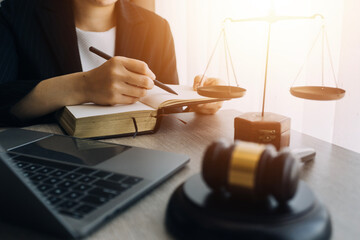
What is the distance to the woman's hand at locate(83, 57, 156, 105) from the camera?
771mm

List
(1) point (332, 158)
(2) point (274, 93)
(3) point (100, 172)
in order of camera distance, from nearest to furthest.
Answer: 1. (3) point (100, 172)
2. (1) point (332, 158)
3. (2) point (274, 93)

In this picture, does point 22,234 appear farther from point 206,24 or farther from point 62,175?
point 206,24

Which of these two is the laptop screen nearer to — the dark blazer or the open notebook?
the open notebook

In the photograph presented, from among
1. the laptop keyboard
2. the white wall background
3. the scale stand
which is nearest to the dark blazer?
the white wall background

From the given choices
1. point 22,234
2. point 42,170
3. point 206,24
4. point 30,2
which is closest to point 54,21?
point 30,2

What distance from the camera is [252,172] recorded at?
0.95ft

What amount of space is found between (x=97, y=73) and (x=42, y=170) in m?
0.41

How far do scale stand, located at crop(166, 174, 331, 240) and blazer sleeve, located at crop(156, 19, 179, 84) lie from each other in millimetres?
1101

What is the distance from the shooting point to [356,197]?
1.32ft

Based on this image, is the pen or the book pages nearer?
the book pages

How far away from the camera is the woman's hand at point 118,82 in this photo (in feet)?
2.53

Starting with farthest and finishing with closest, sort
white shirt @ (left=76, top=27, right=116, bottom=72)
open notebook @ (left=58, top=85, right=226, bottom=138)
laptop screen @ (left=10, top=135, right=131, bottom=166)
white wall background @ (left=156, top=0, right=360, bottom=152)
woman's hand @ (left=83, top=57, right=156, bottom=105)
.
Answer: white shirt @ (left=76, top=27, right=116, bottom=72) < white wall background @ (left=156, top=0, right=360, bottom=152) < woman's hand @ (left=83, top=57, right=156, bottom=105) < open notebook @ (left=58, top=85, right=226, bottom=138) < laptop screen @ (left=10, top=135, right=131, bottom=166)

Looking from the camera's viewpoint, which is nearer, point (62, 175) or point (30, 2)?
point (62, 175)

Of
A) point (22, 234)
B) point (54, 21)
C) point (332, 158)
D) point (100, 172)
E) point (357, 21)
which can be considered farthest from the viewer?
point (54, 21)
